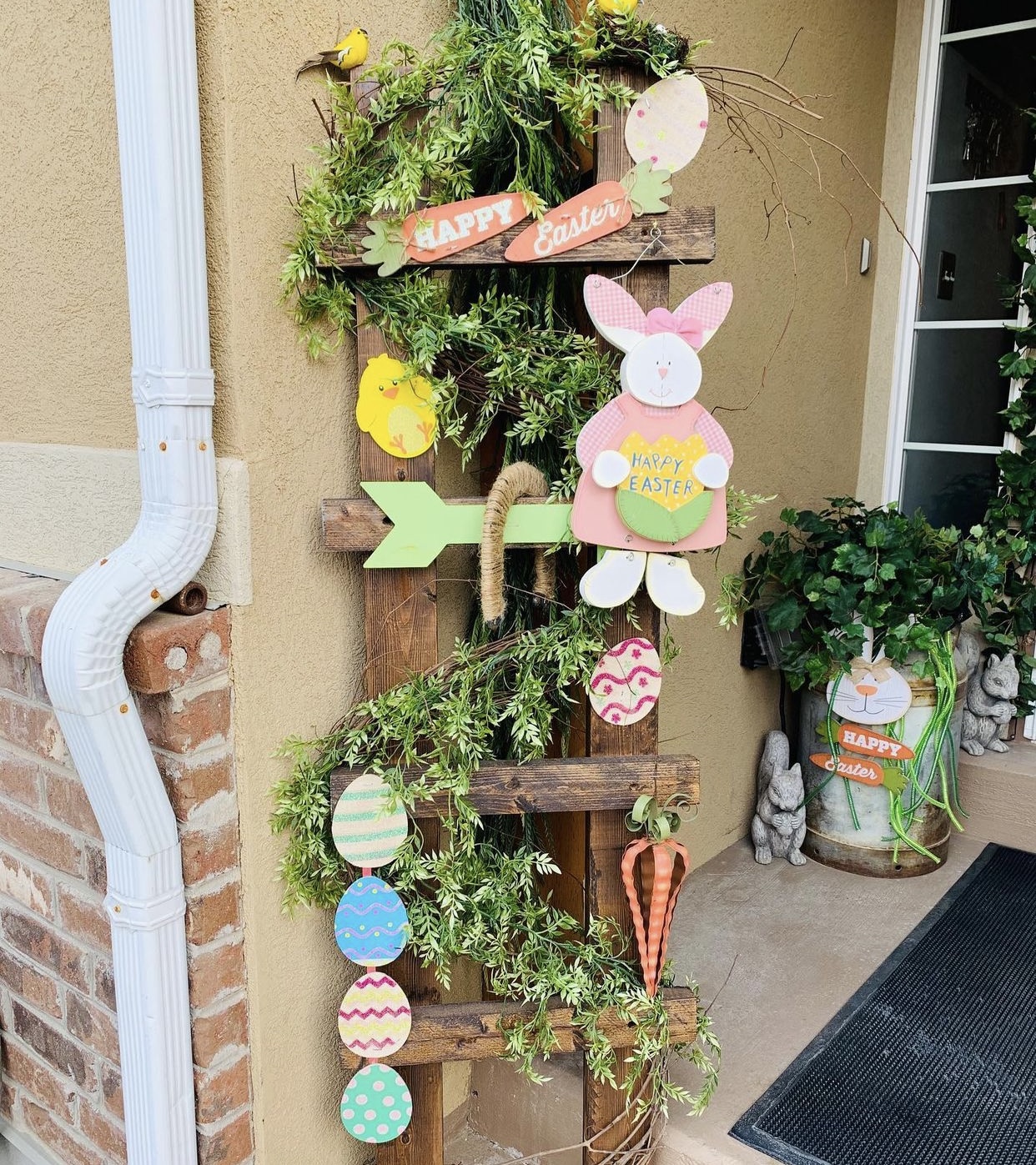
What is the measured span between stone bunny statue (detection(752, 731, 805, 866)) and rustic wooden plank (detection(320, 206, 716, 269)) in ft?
5.08

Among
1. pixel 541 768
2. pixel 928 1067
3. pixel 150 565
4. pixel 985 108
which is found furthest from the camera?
pixel 985 108

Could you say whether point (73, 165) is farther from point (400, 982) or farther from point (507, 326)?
point (400, 982)

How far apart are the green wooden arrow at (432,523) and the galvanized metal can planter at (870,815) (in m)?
1.37

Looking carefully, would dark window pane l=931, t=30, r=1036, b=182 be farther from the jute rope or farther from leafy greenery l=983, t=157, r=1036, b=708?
the jute rope

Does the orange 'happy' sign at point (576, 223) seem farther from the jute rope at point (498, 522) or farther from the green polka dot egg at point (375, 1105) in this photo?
the green polka dot egg at point (375, 1105)

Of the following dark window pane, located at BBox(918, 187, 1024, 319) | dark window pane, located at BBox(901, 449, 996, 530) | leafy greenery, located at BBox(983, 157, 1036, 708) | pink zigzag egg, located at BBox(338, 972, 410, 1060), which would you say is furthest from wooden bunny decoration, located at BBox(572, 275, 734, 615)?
dark window pane, located at BBox(918, 187, 1024, 319)

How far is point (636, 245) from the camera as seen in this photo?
1218 mm

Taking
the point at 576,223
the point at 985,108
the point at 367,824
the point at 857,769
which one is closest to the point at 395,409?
the point at 576,223

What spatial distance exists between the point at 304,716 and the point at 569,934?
0.67 metres

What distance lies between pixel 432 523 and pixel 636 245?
455 mm

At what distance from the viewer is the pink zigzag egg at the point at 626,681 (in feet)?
4.35

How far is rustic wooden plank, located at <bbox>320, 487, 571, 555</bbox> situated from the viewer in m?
1.25

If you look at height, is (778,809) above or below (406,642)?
below

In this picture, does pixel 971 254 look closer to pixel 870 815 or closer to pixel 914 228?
pixel 914 228
